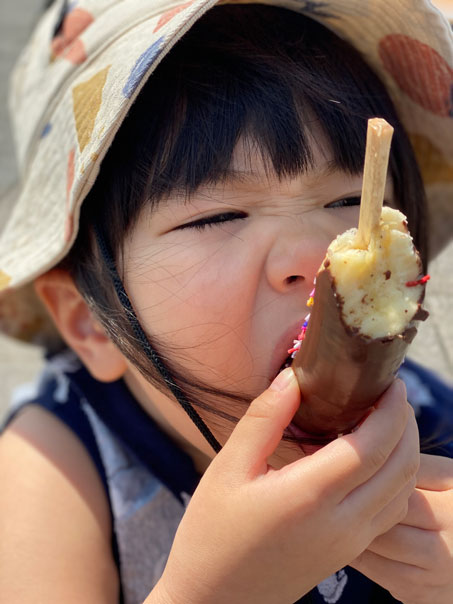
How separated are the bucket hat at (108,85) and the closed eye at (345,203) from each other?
1.23ft

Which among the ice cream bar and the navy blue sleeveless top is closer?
the ice cream bar

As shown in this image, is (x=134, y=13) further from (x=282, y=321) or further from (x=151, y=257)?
(x=282, y=321)

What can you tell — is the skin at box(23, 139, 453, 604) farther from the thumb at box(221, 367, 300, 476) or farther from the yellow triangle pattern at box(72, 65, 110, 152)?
the yellow triangle pattern at box(72, 65, 110, 152)

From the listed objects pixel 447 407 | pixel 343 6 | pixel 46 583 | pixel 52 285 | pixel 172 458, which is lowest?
pixel 447 407

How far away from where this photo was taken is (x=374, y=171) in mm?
682

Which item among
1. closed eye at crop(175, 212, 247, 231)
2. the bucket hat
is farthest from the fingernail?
the bucket hat

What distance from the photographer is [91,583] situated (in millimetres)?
1330

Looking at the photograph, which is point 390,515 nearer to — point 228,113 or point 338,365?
point 338,365

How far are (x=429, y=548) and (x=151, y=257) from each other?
0.66 m

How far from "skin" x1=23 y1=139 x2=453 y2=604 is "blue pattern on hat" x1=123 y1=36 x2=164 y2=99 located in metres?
0.20

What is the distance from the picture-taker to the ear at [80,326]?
1.43 m

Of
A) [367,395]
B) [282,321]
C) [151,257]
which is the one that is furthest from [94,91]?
[367,395]

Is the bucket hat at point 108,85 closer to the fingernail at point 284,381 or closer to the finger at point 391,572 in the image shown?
the fingernail at point 284,381

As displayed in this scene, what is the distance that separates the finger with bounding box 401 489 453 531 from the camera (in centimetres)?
101
